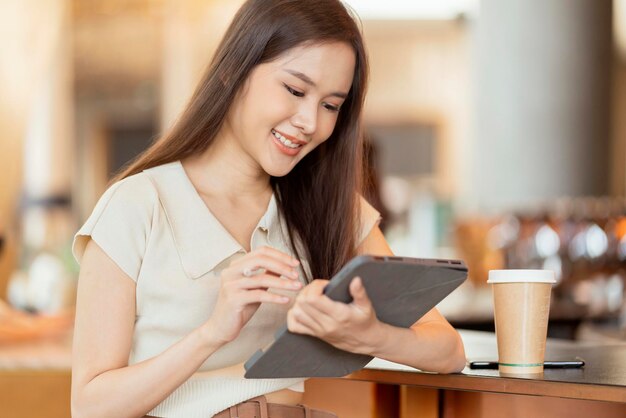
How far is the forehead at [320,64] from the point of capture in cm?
157

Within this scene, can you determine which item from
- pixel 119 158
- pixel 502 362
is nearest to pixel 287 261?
pixel 502 362

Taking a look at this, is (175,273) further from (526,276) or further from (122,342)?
(526,276)

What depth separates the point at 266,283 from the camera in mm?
1348

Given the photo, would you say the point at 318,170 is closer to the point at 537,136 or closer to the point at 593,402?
the point at 593,402

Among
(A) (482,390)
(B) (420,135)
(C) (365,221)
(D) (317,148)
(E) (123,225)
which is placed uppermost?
(B) (420,135)

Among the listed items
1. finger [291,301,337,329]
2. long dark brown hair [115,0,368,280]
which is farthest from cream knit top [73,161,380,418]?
finger [291,301,337,329]

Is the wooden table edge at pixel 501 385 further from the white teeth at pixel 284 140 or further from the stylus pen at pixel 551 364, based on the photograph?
the white teeth at pixel 284 140

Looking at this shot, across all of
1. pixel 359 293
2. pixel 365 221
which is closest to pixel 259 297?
pixel 359 293

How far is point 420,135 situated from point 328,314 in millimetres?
9419

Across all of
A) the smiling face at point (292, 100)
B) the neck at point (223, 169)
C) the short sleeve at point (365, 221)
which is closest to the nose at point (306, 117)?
the smiling face at point (292, 100)

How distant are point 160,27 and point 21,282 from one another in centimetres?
608

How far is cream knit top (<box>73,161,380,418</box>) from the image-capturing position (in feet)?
5.03

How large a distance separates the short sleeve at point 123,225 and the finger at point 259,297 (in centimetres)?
23

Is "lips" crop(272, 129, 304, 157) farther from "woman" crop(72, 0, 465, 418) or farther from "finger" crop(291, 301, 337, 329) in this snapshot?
"finger" crop(291, 301, 337, 329)
